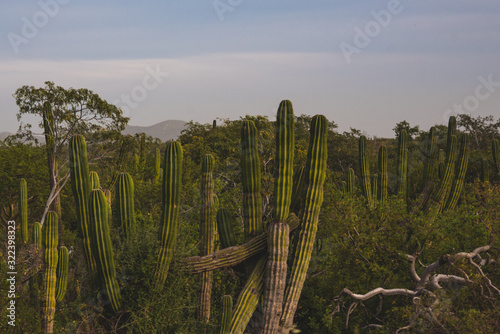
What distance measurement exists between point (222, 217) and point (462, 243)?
5.81m

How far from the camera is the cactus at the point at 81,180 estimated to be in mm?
9273

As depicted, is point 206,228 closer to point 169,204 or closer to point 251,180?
point 251,180

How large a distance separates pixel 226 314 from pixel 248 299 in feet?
2.67

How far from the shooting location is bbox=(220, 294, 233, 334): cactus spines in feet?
32.1

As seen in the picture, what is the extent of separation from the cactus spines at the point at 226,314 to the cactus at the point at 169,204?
1364 mm

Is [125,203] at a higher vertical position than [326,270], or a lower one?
higher

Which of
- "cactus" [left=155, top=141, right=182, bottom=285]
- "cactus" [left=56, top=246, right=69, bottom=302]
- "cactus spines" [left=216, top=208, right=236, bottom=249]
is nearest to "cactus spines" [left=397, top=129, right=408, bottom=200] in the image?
"cactus spines" [left=216, top=208, right=236, bottom=249]

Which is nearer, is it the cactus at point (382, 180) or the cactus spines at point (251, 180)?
the cactus spines at point (251, 180)

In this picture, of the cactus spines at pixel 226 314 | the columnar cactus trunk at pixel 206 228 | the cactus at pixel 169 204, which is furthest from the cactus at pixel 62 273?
the cactus spines at pixel 226 314

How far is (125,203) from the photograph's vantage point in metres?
10.6

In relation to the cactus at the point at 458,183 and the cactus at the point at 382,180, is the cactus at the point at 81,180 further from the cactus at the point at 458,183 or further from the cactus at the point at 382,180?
the cactus at the point at 458,183

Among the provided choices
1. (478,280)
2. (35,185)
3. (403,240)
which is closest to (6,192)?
(35,185)

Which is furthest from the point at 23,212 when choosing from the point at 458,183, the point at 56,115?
the point at 458,183

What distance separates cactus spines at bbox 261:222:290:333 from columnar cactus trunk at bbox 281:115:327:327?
410 millimetres
